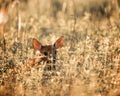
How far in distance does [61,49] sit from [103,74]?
1177 millimetres

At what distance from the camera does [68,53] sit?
7.54m

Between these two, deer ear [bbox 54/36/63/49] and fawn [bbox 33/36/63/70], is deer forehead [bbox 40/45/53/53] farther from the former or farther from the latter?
deer ear [bbox 54/36/63/49]

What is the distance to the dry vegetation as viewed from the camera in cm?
Answer: 638

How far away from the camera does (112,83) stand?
6500 mm

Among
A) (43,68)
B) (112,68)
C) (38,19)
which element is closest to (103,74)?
(112,68)

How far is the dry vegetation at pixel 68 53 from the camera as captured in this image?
6375 mm

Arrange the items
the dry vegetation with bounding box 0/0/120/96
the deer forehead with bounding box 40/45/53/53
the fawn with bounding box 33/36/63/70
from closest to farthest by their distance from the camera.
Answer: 1. the dry vegetation with bounding box 0/0/120/96
2. the fawn with bounding box 33/36/63/70
3. the deer forehead with bounding box 40/45/53/53

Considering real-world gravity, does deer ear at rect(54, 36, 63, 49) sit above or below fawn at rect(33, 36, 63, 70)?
above

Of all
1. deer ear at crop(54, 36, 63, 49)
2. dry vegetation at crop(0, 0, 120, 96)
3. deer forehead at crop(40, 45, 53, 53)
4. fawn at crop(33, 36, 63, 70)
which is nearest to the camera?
dry vegetation at crop(0, 0, 120, 96)

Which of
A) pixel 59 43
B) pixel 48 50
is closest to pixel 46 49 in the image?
pixel 48 50

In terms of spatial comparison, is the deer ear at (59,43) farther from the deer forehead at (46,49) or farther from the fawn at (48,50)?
the deer forehead at (46,49)

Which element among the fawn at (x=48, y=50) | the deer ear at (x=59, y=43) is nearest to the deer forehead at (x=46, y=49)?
the fawn at (x=48, y=50)

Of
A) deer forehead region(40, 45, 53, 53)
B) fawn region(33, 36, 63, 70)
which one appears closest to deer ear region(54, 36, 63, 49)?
fawn region(33, 36, 63, 70)

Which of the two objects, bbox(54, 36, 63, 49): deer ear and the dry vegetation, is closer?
the dry vegetation
